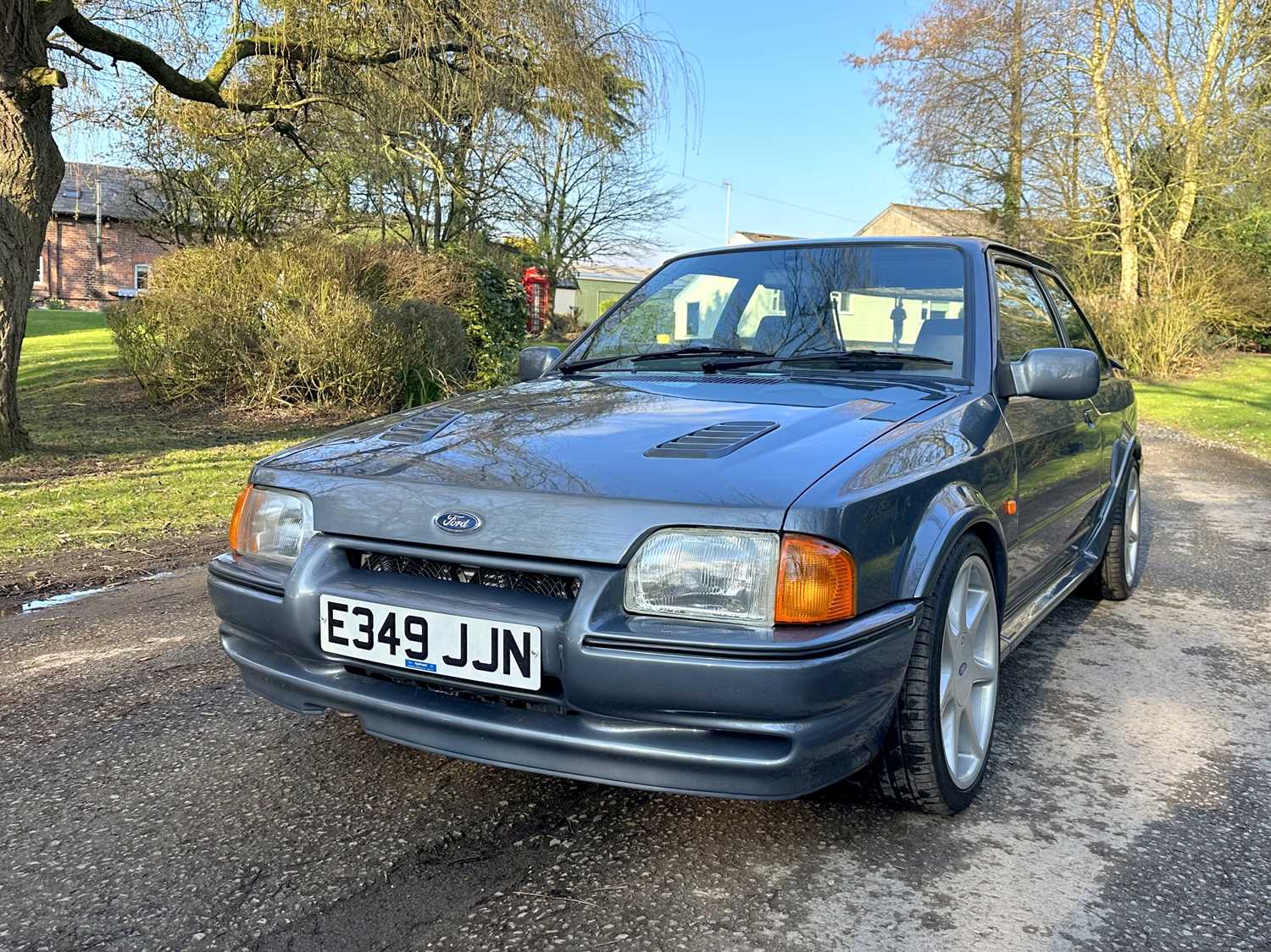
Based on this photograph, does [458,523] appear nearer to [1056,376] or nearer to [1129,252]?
[1056,376]

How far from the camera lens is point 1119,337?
21.4 meters

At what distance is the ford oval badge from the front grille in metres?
0.08

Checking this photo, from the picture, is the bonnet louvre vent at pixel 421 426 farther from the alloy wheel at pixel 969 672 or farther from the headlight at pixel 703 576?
the alloy wheel at pixel 969 672

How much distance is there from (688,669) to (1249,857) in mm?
1517

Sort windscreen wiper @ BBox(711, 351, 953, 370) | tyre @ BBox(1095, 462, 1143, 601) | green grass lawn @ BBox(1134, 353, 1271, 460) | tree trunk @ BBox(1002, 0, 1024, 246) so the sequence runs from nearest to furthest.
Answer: windscreen wiper @ BBox(711, 351, 953, 370)
tyre @ BBox(1095, 462, 1143, 601)
green grass lawn @ BBox(1134, 353, 1271, 460)
tree trunk @ BBox(1002, 0, 1024, 246)

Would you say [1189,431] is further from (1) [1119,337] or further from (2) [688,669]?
(2) [688,669]

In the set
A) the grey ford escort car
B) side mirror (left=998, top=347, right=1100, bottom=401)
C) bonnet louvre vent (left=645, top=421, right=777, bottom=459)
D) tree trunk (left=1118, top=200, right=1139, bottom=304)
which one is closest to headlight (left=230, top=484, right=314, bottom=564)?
the grey ford escort car

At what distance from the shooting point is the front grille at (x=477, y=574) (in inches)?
87.0

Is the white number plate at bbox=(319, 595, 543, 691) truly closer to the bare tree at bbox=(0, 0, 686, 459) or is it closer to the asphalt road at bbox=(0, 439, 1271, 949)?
the asphalt road at bbox=(0, 439, 1271, 949)

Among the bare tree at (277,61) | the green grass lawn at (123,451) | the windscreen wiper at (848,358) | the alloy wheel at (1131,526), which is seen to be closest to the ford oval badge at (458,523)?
the windscreen wiper at (848,358)

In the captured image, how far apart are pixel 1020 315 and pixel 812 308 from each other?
2.81 feet

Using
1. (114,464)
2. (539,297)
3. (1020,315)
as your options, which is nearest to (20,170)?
(114,464)

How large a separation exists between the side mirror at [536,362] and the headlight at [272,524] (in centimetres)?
132

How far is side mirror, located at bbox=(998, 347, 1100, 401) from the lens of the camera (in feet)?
10.3
